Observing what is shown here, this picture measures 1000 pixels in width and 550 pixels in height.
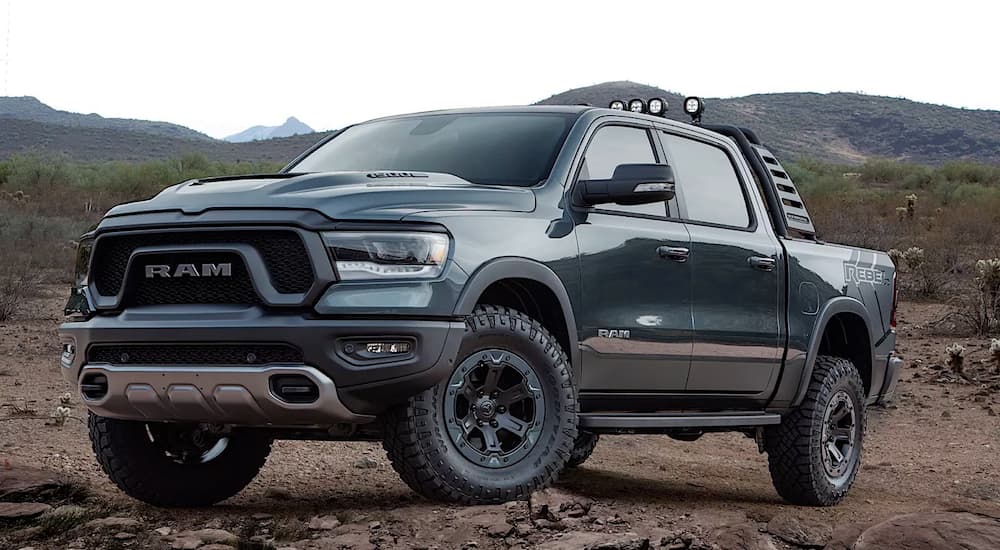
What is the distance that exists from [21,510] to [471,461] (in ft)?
6.47

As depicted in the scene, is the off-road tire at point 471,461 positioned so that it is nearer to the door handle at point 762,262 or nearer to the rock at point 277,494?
the rock at point 277,494

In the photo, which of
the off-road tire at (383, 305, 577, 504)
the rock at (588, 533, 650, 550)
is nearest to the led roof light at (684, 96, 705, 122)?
the off-road tire at (383, 305, 577, 504)

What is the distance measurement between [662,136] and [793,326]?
4.37 ft

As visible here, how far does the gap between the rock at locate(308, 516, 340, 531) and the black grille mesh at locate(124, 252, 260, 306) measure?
931 millimetres

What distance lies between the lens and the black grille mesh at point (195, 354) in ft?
15.8

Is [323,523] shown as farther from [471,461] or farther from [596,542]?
[596,542]

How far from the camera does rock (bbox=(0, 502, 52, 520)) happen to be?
555 cm

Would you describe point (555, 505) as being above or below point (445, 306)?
below

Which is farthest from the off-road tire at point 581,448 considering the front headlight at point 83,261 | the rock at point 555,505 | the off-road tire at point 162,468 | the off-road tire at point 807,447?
the front headlight at point 83,261

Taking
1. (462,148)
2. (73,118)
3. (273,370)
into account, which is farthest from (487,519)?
(73,118)

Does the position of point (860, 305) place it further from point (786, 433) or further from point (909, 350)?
point (909, 350)

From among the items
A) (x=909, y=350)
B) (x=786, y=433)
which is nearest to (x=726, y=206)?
(x=786, y=433)

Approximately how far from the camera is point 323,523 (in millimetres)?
5188

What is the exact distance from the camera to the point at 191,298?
502 cm
